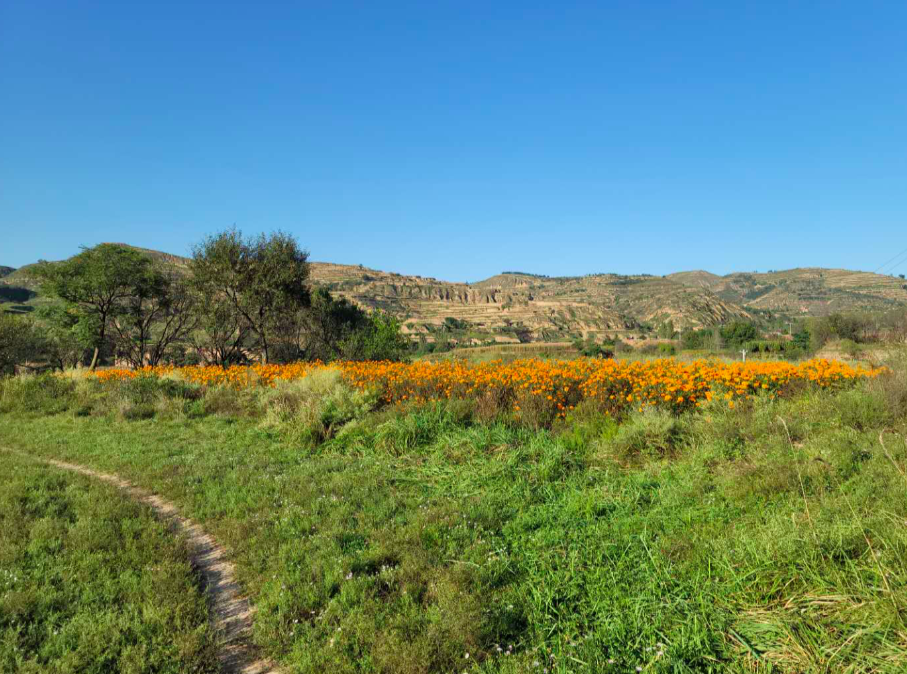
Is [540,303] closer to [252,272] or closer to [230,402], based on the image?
[252,272]

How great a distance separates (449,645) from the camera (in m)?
2.98

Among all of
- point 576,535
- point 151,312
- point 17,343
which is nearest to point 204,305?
point 151,312

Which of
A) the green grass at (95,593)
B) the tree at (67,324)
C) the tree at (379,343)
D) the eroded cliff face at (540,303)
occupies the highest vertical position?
the eroded cliff face at (540,303)

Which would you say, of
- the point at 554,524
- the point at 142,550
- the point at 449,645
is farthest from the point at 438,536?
the point at 142,550

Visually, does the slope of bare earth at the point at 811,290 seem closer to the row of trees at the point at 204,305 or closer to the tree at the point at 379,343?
the tree at the point at 379,343

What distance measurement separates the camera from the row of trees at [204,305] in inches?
861

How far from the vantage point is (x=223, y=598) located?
3.79 m

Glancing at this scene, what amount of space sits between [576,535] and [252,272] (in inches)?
840

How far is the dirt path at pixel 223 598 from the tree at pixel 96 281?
20.4 meters

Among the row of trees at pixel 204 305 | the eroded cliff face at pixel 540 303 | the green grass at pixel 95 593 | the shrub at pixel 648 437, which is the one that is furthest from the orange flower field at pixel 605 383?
the eroded cliff face at pixel 540 303

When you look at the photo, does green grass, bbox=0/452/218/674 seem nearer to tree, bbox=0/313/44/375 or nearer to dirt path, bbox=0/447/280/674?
dirt path, bbox=0/447/280/674

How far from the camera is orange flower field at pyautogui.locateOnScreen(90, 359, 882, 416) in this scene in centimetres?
768

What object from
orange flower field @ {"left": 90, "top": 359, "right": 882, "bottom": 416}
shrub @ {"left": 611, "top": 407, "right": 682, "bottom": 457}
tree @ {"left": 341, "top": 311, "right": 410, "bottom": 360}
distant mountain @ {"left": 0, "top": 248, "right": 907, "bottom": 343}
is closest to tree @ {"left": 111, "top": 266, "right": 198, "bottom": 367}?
tree @ {"left": 341, "top": 311, "right": 410, "bottom": 360}

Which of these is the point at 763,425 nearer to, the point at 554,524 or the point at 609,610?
the point at 554,524
